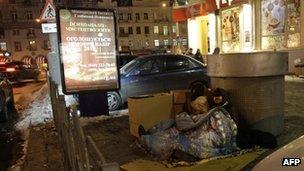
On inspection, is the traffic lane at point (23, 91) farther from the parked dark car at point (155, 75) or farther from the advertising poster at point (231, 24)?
the advertising poster at point (231, 24)

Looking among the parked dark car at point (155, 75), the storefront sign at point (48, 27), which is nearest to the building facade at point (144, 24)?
the storefront sign at point (48, 27)

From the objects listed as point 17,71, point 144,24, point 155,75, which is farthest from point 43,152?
point 144,24

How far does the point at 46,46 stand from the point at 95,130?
61.0 m

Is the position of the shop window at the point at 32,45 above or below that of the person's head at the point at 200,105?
above

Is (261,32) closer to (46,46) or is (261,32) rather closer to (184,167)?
(184,167)

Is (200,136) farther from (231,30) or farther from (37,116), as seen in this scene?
(231,30)

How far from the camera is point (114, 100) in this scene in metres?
10.4

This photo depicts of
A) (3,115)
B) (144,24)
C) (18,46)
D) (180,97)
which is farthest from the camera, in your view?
(144,24)

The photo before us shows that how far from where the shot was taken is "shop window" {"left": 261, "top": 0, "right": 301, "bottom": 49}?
16422mm

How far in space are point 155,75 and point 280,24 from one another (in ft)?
29.3

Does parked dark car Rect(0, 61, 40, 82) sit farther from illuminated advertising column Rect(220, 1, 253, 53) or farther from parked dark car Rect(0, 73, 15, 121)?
parked dark car Rect(0, 73, 15, 121)

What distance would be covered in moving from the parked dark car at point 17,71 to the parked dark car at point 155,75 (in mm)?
16913

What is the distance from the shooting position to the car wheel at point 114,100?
10367 mm

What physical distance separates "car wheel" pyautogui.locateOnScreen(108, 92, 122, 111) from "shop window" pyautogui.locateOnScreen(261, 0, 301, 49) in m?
9.51
